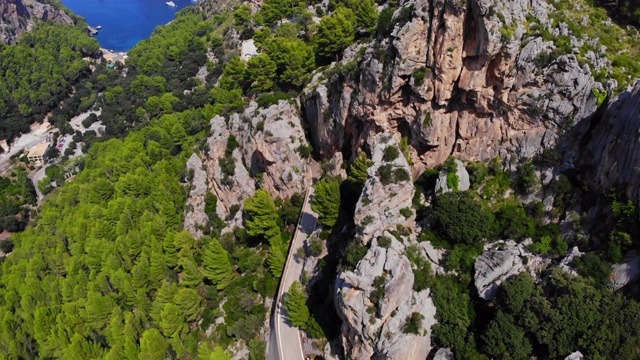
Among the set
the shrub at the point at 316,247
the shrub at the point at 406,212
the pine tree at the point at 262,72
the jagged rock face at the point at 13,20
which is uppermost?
the jagged rock face at the point at 13,20

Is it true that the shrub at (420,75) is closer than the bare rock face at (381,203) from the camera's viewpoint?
No

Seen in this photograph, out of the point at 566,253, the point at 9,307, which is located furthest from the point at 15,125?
the point at 566,253

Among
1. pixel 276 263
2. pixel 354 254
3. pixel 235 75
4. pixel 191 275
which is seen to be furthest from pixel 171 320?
pixel 235 75

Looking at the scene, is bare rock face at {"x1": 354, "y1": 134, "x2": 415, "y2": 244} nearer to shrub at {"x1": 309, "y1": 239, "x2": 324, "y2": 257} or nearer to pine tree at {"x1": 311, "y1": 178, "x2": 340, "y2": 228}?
pine tree at {"x1": 311, "y1": 178, "x2": 340, "y2": 228}

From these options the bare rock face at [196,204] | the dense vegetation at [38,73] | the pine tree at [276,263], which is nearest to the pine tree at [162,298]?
the bare rock face at [196,204]

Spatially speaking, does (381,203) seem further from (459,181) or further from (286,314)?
(286,314)

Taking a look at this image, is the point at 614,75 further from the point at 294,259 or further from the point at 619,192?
the point at 294,259

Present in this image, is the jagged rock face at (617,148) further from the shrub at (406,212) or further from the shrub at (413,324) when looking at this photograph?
the shrub at (413,324)
